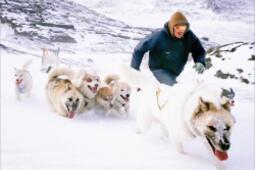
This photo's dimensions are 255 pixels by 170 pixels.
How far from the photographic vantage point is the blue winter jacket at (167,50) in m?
2.30

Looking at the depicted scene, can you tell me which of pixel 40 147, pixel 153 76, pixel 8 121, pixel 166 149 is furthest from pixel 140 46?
pixel 8 121

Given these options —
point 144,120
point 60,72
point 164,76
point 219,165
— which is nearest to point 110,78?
point 60,72

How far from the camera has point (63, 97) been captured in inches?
113

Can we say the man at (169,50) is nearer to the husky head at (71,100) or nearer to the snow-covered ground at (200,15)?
the husky head at (71,100)

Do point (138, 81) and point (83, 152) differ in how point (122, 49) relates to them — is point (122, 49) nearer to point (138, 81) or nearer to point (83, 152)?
point (138, 81)

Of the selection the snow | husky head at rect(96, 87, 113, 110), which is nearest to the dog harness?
the snow

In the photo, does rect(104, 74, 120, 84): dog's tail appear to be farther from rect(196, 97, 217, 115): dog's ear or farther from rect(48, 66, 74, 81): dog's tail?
rect(196, 97, 217, 115): dog's ear

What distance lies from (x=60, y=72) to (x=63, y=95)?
33cm

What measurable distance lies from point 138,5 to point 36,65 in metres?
1.28

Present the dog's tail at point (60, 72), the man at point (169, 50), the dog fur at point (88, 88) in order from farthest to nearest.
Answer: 1. the dog's tail at point (60, 72)
2. the dog fur at point (88, 88)
3. the man at point (169, 50)

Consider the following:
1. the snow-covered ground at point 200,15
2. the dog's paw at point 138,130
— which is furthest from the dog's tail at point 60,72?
the snow-covered ground at point 200,15

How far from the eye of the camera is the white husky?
5.06 feet

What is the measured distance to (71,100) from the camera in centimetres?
283

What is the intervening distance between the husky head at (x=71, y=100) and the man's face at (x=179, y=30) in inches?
35.3
